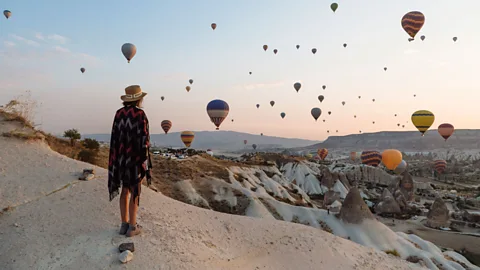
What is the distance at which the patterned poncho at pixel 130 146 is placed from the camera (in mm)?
5918

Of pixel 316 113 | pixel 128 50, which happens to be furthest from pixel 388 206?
pixel 128 50

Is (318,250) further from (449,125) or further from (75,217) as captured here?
(449,125)

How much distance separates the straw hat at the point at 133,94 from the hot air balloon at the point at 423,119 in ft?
126

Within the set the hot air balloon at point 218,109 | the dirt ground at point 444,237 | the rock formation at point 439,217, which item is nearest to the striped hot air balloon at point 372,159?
the dirt ground at point 444,237

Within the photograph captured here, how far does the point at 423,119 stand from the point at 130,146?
38.7 m

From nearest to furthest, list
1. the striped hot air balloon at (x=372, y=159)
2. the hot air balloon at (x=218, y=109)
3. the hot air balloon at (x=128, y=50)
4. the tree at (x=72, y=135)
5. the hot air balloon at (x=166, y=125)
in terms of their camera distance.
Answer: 1. the tree at (x=72, y=135)
2. the hot air balloon at (x=128, y=50)
3. the hot air balloon at (x=218, y=109)
4. the striped hot air balloon at (x=372, y=159)
5. the hot air balloon at (x=166, y=125)

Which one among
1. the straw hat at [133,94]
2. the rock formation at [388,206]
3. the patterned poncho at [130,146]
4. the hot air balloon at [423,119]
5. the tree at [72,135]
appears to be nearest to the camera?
the patterned poncho at [130,146]

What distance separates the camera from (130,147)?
5.94 metres

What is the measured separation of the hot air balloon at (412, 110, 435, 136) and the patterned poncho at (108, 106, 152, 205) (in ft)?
126

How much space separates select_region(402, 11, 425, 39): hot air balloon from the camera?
32594 millimetres

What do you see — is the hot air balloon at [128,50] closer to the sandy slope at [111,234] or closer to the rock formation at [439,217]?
the sandy slope at [111,234]

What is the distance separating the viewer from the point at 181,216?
8.34m

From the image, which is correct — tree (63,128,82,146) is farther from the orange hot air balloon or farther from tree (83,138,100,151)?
the orange hot air balloon

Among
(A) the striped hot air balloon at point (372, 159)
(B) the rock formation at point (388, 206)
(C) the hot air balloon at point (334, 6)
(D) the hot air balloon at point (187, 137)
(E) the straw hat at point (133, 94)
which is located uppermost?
(C) the hot air balloon at point (334, 6)
